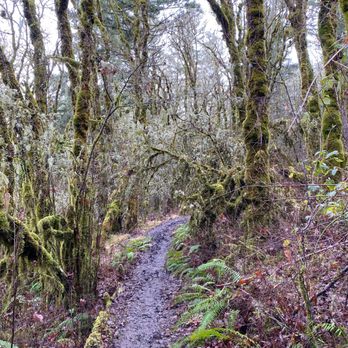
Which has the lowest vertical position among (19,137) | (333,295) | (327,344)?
(327,344)

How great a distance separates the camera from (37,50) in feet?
38.9

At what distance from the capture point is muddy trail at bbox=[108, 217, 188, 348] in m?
6.00

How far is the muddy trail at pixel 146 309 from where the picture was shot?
6.00 m

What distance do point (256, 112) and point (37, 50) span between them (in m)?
7.80

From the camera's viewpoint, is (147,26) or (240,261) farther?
(147,26)

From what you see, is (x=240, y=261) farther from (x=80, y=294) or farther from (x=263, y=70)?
(x=263, y=70)

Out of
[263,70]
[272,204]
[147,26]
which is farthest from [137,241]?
[147,26]

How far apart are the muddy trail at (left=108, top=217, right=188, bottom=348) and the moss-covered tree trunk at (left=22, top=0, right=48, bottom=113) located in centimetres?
673

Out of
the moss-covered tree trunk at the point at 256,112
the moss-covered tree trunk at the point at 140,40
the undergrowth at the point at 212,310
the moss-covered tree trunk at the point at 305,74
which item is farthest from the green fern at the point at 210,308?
the moss-covered tree trunk at the point at 140,40

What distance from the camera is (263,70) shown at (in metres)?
7.94

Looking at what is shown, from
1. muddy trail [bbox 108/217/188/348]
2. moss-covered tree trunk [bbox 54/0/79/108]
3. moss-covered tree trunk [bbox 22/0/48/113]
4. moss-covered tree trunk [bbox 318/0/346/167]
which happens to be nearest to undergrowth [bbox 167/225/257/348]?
muddy trail [bbox 108/217/188/348]

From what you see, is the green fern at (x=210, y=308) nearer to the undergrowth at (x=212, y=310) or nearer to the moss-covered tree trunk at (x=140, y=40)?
the undergrowth at (x=212, y=310)

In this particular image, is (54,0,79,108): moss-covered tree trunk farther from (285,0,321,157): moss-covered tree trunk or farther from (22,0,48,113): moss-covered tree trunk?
(285,0,321,157): moss-covered tree trunk

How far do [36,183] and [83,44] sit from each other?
11.5 feet
